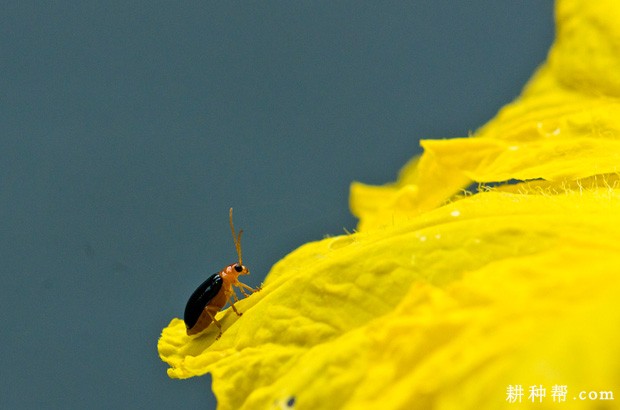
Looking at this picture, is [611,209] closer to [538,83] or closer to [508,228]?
[508,228]

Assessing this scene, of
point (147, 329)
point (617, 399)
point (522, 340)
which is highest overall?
point (522, 340)

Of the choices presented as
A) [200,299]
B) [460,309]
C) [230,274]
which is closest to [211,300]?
[200,299]

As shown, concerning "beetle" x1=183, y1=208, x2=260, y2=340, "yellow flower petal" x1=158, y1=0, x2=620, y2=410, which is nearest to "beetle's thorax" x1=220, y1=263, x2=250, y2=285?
"beetle" x1=183, y1=208, x2=260, y2=340

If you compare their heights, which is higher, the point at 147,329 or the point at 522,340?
the point at 522,340

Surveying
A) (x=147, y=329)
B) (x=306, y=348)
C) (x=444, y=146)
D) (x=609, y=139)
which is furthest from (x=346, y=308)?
(x=147, y=329)

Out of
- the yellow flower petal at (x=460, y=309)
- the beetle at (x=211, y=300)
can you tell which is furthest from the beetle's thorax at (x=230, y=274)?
the yellow flower petal at (x=460, y=309)

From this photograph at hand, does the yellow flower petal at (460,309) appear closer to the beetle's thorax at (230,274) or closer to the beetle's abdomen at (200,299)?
the beetle's abdomen at (200,299)
